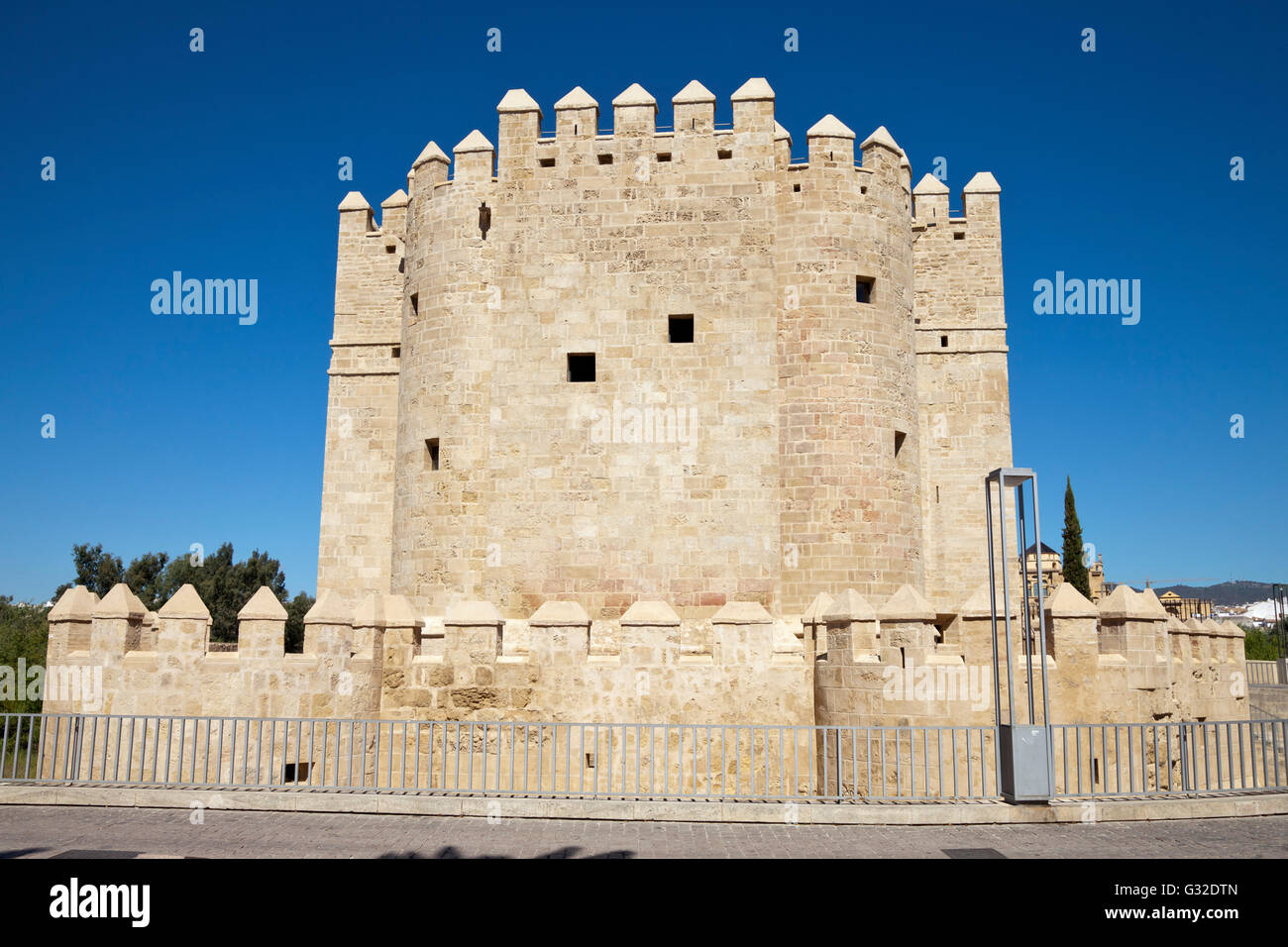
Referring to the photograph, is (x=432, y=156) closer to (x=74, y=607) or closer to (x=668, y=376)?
(x=668, y=376)

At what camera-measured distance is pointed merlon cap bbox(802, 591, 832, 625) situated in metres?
14.3

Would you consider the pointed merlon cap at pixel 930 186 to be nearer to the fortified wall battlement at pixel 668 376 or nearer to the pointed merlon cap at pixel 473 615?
the fortified wall battlement at pixel 668 376

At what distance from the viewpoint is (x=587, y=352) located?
1788 centimetres

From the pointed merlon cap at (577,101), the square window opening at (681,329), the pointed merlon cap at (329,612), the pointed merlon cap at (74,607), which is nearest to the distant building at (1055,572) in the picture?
the square window opening at (681,329)

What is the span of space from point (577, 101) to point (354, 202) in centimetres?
644

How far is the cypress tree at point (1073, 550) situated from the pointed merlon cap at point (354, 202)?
2822cm

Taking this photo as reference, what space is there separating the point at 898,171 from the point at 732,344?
524 cm

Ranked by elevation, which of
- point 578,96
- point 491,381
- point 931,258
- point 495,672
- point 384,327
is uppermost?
point 578,96

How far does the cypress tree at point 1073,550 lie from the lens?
35.6 metres

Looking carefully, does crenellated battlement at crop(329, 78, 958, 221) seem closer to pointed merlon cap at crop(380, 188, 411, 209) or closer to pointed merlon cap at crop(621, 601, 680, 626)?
pointed merlon cap at crop(380, 188, 411, 209)
